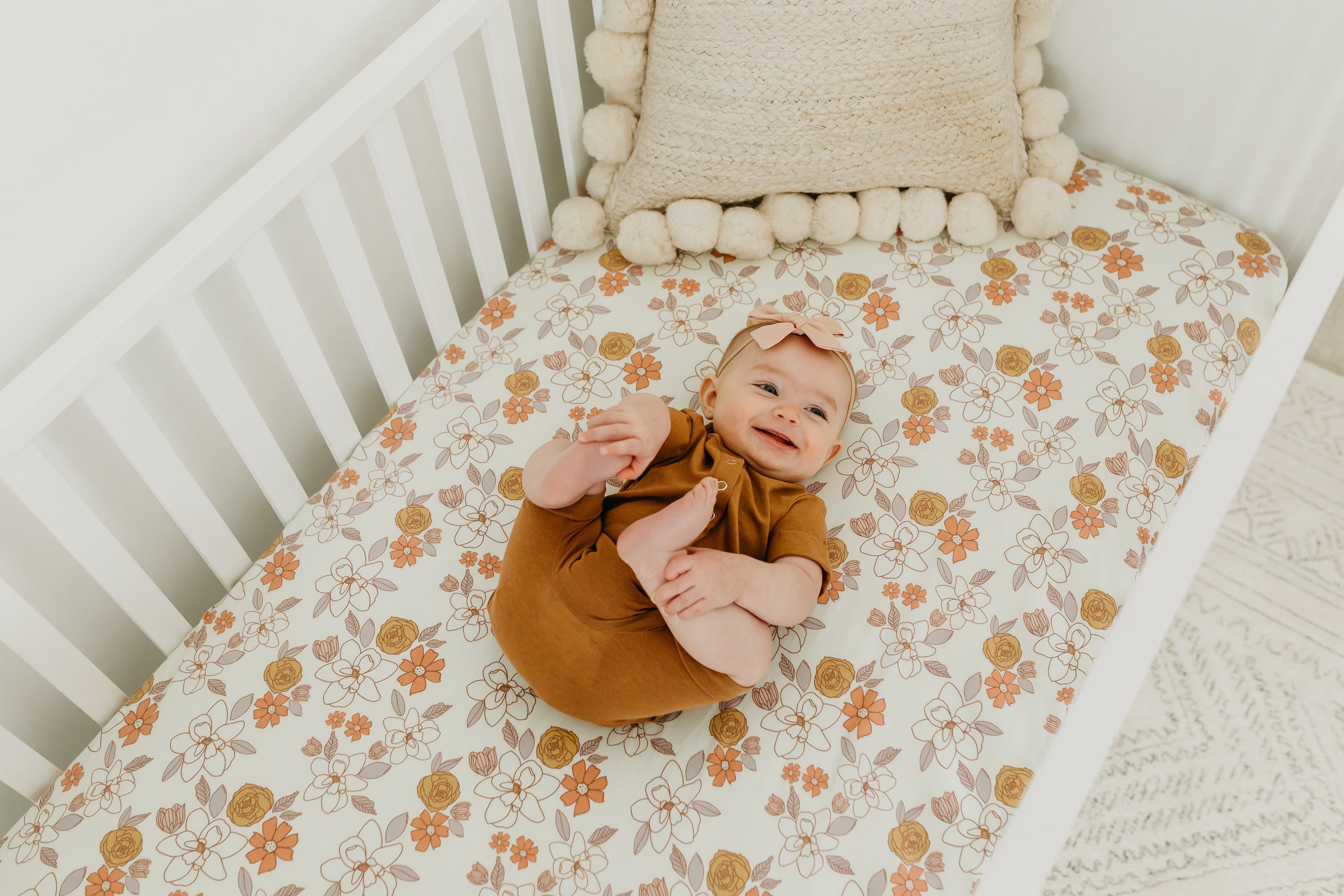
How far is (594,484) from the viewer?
35.2 inches

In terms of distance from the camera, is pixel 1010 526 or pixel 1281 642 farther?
pixel 1281 642

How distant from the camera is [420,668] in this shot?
0.94m

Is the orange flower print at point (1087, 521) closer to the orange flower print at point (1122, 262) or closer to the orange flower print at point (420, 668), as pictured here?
the orange flower print at point (1122, 262)

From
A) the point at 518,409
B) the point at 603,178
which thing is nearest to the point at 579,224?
the point at 603,178

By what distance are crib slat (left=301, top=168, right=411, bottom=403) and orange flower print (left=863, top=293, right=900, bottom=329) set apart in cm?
61

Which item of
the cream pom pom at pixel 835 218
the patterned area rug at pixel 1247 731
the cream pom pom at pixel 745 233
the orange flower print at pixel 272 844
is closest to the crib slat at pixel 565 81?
the cream pom pom at pixel 745 233

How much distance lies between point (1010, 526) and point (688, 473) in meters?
0.38

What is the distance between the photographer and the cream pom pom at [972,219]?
1.18m

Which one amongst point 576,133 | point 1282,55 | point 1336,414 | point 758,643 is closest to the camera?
point 758,643

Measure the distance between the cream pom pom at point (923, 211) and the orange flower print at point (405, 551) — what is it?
764 mm

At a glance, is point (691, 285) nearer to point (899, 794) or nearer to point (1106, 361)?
point (1106, 361)

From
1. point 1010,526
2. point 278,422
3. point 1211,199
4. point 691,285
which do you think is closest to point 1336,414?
point 1211,199

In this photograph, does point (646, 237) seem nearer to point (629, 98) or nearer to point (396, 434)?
point (629, 98)

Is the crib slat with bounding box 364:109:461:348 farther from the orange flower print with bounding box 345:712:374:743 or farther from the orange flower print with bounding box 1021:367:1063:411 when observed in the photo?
the orange flower print with bounding box 1021:367:1063:411
